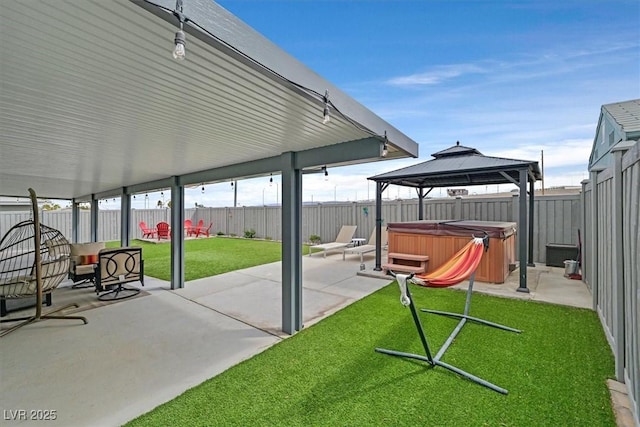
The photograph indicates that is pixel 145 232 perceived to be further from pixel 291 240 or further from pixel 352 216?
pixel 291 240

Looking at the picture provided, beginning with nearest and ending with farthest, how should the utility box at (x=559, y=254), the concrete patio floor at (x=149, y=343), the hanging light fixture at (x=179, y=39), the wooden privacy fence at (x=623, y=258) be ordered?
the hanging light fixture at (x=179, y=39), the wooden privacy fence at (x=623, y=258), the concrete patio floor at (x=149, y=343), the utility box at (x=559, y=254)

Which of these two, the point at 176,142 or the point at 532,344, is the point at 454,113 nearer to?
the point at 532,344

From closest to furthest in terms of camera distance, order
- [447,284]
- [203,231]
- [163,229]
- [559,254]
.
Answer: [447,284] < [559,254] < [163,229] < [203,231]

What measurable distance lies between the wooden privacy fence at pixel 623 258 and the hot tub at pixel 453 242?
193 centimetres

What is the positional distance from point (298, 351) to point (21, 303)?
197 inches

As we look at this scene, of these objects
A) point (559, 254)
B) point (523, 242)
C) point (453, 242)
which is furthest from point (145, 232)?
point (559, 254)

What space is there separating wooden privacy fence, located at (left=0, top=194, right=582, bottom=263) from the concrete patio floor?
2055 mm

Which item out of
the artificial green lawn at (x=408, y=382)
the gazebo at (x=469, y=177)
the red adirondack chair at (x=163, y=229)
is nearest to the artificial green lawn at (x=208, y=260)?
the red adirondack chair at (x=163, y=229)

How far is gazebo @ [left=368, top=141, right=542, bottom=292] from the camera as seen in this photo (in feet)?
17.4

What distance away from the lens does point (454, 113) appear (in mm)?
8195

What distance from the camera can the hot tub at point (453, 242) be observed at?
5.72 meters

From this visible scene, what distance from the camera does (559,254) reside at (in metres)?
7.06

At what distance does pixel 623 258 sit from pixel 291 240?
125 inches

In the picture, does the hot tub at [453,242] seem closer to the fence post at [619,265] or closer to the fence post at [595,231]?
the fence post at [595,231]
